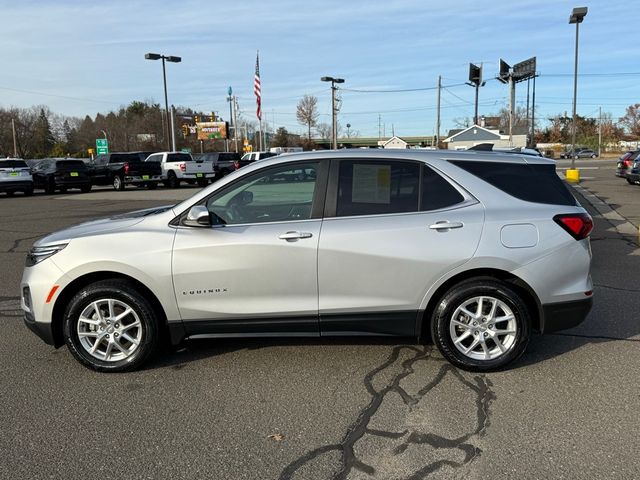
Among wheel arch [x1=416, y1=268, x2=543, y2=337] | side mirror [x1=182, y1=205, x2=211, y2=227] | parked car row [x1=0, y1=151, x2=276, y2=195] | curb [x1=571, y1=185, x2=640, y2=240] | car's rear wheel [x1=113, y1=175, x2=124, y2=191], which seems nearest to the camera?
side mirror [x1=182, y1=205, x2=211, y2=227]

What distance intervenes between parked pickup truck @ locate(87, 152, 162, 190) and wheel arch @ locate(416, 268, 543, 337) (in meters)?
25.5

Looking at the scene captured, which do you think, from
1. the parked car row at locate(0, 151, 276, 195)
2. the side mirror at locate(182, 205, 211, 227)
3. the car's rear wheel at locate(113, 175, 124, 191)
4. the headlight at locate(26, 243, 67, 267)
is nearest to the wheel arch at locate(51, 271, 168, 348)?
the headlight at locate(26, 243, 67, 267)

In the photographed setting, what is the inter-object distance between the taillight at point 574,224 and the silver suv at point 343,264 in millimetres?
10

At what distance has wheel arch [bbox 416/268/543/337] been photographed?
4121mm

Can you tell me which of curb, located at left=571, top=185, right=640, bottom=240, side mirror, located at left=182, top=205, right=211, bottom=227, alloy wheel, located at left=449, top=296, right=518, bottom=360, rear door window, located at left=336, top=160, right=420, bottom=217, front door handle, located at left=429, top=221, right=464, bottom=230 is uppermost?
rear door window, located at left=336, top=160, right=420, bottom=217

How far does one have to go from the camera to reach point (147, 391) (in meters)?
3.98

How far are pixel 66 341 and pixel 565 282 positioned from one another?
12.9 feet

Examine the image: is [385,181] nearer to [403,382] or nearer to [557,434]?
[403,382]

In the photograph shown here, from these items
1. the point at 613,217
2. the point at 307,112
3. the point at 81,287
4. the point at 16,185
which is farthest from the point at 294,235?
the point at 307,112

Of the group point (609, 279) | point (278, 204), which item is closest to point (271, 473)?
point (278, 204)

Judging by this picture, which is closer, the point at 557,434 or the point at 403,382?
the point at 557,434

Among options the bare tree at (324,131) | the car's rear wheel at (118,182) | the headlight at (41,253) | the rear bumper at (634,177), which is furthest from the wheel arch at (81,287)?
the bare tree at (324,131)

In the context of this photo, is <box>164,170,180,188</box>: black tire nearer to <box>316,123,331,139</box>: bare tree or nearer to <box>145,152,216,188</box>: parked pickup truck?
<box>145,152,216,188</box>: parked pickup truck

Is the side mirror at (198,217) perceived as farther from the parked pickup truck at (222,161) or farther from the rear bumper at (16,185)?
the parked pickup truck at (222,161)
